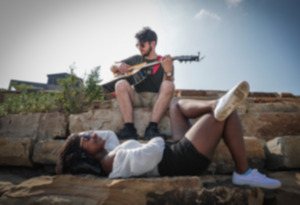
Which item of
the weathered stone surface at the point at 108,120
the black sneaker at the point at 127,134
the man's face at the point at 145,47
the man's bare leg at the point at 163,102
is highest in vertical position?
the man's face at the point at 145,47

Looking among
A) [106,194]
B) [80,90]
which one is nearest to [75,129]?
[80,90]

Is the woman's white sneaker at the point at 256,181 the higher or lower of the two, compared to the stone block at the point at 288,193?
higher

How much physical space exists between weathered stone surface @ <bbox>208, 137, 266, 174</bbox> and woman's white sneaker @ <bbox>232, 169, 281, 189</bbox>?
1.26 ft

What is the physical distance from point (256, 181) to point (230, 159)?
475 millimetres

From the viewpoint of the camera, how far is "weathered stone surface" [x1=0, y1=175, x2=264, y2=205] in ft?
3.76

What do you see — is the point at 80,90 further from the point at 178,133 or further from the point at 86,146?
the point at 178,133

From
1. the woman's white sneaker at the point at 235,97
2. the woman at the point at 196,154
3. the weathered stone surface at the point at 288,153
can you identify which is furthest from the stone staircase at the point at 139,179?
the woman's white sneaker at the point at 235,97

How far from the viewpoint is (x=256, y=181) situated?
1229 millimetres

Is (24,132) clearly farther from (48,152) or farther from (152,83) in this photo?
(152,83)

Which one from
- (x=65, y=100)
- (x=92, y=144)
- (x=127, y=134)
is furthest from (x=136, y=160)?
(x=65, y=100)

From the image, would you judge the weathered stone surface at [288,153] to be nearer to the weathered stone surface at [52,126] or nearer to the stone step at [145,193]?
the stone step at [145,193]

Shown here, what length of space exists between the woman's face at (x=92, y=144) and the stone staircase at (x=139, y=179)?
0.80 feet

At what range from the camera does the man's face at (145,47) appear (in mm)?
2873

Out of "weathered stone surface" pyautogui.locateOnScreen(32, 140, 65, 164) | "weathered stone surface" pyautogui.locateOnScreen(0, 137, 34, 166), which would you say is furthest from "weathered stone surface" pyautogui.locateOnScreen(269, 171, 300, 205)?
"weathered stone surface" pyautogui.locateOnScreen(0, 137, 34, 166)
